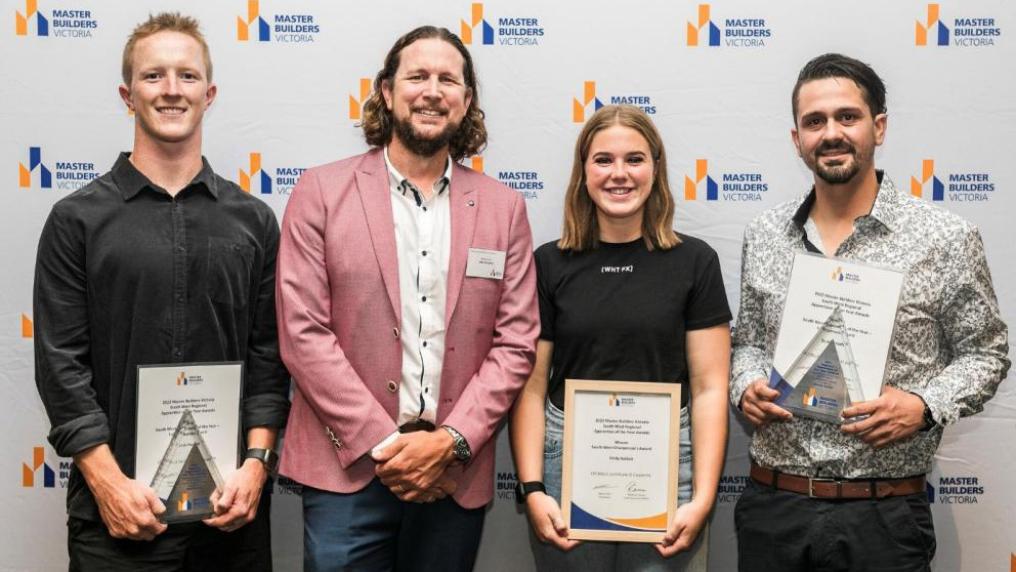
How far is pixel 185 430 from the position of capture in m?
2.33

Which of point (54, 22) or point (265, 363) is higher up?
point (54, 22)

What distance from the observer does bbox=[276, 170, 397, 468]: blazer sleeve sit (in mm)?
2266

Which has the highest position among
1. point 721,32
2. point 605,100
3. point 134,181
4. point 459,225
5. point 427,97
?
point 721,32

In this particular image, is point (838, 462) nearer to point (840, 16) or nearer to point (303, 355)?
point (303, 355)

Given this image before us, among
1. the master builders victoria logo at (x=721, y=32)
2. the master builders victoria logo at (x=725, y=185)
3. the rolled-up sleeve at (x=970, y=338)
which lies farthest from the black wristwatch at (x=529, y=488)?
the master builders victoria logo at (x=721, y=32)

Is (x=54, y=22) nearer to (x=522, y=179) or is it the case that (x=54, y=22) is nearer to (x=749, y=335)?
(x=522, y=179)

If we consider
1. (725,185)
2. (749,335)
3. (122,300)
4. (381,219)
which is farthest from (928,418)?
(122,300)

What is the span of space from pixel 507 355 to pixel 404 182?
0.57 m

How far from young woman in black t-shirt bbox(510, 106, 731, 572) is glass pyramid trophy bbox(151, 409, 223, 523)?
2.77ft

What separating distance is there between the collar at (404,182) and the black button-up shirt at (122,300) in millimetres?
459

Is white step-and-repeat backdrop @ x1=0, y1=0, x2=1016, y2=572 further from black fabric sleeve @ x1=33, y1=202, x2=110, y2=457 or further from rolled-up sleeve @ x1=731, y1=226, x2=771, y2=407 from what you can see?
black fabric sleeve @ x1=33, y1=202, x2=110, y2=457

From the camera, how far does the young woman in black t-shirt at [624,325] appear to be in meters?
2.44

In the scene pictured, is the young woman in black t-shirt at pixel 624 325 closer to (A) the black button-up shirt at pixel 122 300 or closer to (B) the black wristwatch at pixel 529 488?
(B) the black wristwatch at pixel 529 488

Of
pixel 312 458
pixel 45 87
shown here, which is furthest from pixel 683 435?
pixel 45 87
